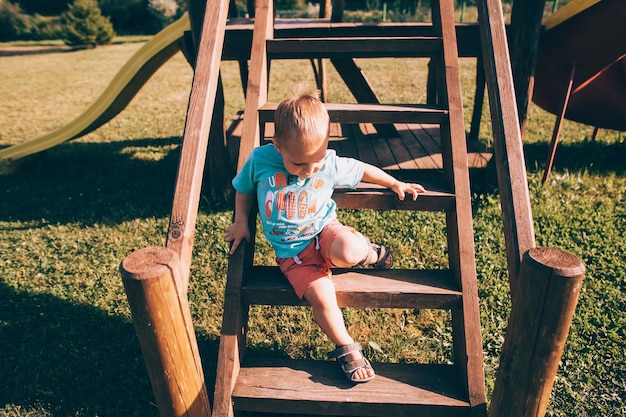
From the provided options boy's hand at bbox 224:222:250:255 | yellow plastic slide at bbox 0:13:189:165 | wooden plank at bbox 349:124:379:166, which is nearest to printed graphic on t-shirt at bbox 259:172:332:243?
boy's hand at bbox 224:222:250:255

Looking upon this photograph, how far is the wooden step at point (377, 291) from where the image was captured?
86.4 inches

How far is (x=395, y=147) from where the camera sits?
471 cm

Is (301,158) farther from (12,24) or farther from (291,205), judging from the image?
(12,24)

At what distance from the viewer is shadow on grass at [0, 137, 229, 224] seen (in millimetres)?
4629

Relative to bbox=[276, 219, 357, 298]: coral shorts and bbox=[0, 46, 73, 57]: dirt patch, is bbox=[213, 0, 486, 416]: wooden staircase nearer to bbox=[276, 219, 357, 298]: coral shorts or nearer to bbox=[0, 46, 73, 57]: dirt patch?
bbox=[276, 219, 357, 298]: coral shorts

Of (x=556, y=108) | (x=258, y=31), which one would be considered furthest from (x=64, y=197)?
(x=556, y=108)

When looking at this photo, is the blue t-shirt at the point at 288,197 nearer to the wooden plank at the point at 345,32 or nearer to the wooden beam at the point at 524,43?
the wooden plank at the point at 345,32

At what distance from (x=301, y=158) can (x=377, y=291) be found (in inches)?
28.9

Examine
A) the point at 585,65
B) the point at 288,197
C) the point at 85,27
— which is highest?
the point at 85,27

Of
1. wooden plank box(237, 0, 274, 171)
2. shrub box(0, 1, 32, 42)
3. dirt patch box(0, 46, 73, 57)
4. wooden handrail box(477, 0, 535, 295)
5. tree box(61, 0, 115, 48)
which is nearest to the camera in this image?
wooden handrail box(477, 0, 535, 295)

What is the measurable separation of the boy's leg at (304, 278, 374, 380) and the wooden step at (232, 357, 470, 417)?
0.10m

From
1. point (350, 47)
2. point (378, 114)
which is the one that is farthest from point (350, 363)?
point (350, 47)

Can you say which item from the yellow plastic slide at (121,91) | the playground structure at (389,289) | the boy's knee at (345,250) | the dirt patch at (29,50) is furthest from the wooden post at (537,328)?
the dirt patch at (29,50)

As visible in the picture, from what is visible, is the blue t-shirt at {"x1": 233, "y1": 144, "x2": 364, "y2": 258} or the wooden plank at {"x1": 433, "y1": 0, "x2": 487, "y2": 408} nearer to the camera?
the wooden plank at {"x1": 433, "y1": 0, "x2": 487, "y2": 408}
